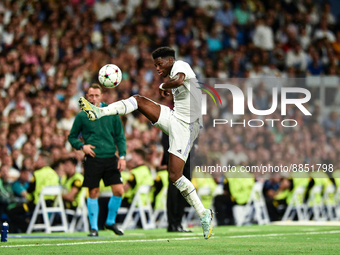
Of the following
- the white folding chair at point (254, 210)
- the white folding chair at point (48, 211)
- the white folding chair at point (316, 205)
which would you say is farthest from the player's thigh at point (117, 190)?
the white folding chair at point (316, 205)

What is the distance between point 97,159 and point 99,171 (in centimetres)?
18

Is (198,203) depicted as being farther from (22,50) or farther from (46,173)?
(22,50)

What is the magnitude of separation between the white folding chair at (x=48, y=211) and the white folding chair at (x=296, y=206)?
5.68 metres

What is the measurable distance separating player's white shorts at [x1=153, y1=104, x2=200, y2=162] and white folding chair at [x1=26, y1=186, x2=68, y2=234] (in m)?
4.67

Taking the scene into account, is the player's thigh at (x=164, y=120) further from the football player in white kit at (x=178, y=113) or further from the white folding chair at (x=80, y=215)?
the white folding chair at (x=80, y=215)

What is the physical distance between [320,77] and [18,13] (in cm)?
849

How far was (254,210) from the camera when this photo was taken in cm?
1453

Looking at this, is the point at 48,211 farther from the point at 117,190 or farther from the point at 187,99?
the point at 187,99

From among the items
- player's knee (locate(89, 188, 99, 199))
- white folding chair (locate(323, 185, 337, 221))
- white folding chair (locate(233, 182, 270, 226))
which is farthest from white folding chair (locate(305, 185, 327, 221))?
player's knee (locate(89, 188, 99, 199))

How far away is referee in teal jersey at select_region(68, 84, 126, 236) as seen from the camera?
9.34 m

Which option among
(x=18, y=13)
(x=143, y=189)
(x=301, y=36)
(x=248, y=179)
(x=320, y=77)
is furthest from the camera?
(x=301, y=36)

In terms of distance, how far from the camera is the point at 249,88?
53.4 feet

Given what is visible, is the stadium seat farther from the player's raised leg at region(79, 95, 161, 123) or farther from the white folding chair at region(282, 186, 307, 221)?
the player's raised leg at region(79, 95, 161, 123)

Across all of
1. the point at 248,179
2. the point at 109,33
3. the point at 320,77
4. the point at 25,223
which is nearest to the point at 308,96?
the point at 320,77
